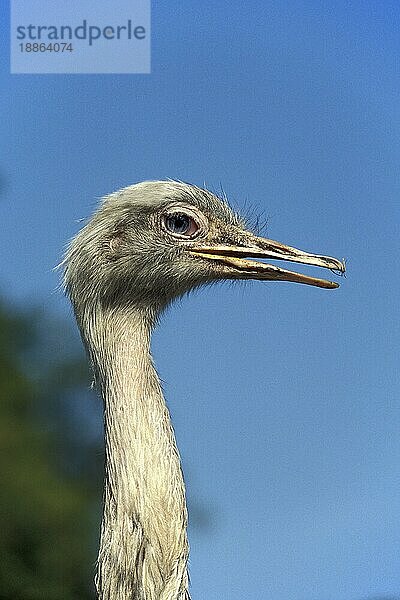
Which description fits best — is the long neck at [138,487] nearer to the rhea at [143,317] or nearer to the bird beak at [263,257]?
the rhea at [143,317]

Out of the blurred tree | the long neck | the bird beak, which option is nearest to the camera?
the long neck

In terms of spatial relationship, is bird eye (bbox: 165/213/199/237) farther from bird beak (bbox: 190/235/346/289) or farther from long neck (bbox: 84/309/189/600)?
long neck (bbox: 84/309/189/600)

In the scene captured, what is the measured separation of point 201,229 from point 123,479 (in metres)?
0.47

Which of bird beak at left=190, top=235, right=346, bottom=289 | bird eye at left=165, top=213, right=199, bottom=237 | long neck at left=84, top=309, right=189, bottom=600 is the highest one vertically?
bird eye at left=165, top=213, right=199, bottom=237

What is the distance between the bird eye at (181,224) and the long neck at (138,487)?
21cm

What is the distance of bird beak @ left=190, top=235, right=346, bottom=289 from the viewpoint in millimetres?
1762

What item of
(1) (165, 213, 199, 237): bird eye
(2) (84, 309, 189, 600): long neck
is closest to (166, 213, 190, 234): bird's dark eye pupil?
(1) (165, 213, 199, 237): bird eye

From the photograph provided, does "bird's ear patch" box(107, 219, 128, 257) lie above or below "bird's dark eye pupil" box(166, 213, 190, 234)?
below

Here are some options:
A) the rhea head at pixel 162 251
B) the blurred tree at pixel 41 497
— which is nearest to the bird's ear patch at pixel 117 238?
the rhea head at pixel 162 251

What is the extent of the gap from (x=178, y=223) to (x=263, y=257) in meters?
0.16

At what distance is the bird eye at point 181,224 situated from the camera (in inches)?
72.6

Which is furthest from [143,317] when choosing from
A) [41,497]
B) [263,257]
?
[41,497]

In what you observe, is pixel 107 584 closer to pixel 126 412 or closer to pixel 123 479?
pixel 123 479

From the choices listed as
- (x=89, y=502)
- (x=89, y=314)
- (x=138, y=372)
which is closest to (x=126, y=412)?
(x=138, y=372)
